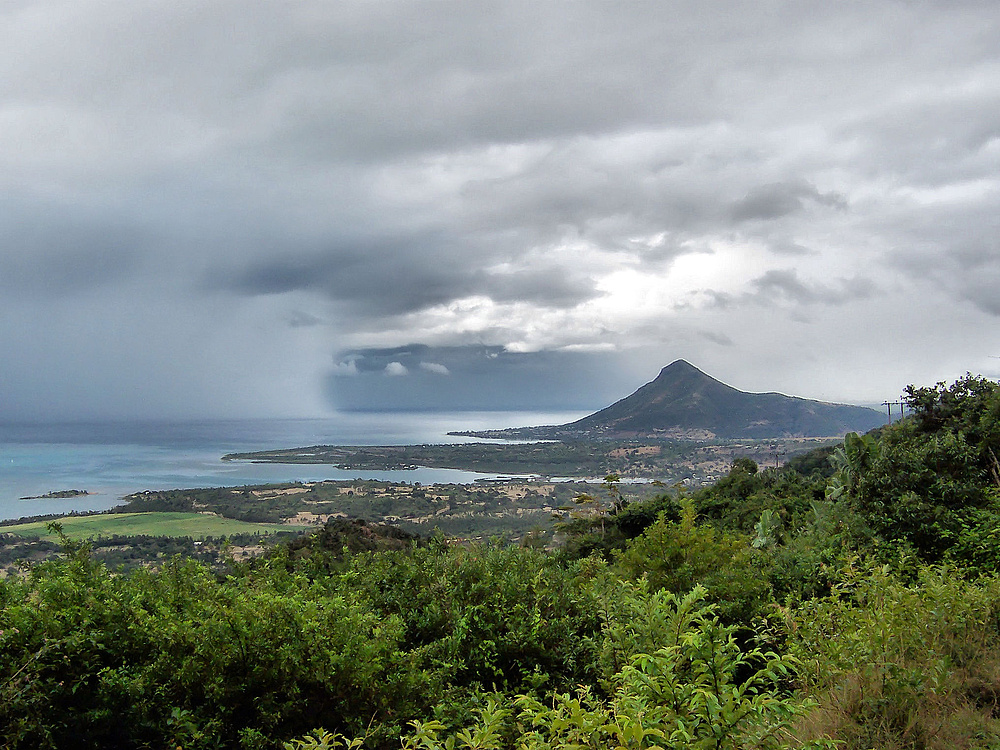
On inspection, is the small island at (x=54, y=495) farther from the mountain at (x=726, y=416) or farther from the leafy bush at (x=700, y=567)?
the mountain at (x=726, y=416)

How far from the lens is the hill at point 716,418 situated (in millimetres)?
163375

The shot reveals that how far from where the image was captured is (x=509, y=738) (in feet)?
11.7

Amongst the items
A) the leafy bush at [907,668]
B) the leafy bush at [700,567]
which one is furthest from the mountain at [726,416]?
the leafy bush at [907,668]

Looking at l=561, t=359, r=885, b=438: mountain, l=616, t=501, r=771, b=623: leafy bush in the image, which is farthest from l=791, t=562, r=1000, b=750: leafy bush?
l=561, t=359, r=885, b=438: mountain

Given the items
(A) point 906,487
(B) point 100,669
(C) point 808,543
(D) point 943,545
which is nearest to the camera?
(B) point 100,669

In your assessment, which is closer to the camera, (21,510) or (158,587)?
(158,587)

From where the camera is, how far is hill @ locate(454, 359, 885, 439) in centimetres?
16338

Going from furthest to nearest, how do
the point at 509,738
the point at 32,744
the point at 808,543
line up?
the point at 808,543 → the point at 509,738 → the point at 32,744

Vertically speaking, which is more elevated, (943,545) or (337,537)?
(943,545)

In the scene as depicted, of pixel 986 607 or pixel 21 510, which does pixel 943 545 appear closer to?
pixel 986 607

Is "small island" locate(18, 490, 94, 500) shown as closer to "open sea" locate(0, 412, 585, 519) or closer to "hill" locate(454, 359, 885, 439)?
"open sea" locate(0, 412, 585, 519)

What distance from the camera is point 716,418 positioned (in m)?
173

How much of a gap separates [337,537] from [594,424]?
17064cm

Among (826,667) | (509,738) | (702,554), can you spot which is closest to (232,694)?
(509,738)
